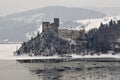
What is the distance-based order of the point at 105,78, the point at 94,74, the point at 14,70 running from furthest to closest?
the point at 14,70 → the point at 94,74 → the point at 105,78

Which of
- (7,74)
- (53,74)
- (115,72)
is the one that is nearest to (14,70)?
(7,74)

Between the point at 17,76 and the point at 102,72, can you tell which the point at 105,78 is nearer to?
the point at 102,72

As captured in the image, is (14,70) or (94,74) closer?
(94,74)

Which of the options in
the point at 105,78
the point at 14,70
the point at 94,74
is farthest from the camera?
the point at 14,70

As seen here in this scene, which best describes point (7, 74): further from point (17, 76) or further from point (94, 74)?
point (94, 74)

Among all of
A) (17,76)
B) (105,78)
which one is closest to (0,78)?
(17,76)

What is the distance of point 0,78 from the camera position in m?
147

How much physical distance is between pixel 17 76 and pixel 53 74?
11.9 m

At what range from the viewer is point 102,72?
525 feet

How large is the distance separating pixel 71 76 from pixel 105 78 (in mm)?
12838

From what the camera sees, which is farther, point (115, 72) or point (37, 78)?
point (115, 72)

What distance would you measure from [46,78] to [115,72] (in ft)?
94.7

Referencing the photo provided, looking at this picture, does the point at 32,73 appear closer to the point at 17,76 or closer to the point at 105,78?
the point at 17,76

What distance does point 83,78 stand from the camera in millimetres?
141125
